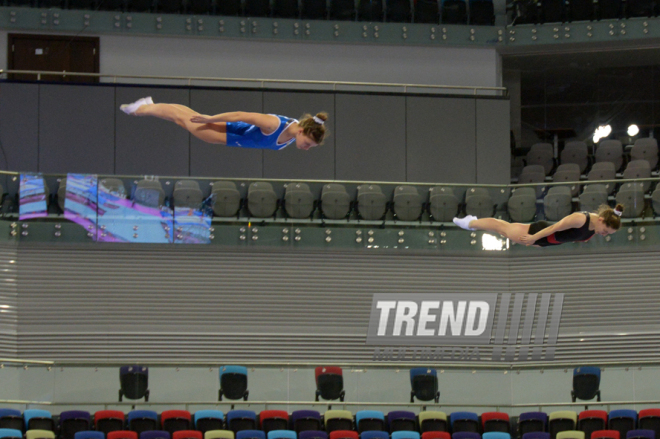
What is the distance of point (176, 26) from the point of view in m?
18.6

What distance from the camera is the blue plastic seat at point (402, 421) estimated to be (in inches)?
486

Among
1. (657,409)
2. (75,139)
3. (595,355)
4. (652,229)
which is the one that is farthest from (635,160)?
(75,139)

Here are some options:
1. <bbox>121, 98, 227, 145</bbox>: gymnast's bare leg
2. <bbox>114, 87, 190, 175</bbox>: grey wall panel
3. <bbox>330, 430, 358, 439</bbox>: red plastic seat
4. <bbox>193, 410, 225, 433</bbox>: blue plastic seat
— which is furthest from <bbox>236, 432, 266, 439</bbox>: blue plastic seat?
<bbox>114, 87, 190, 175</bbox>: grey wall panel

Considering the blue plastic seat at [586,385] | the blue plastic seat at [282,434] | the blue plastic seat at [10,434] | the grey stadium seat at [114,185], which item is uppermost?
the grey stadium seat at [114,185]

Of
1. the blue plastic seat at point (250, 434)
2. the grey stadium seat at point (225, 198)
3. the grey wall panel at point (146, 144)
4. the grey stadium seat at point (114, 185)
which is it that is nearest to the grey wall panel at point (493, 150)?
the grey stadium seat at point (225, 198)

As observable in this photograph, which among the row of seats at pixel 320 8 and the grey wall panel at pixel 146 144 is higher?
the row of seats at pixel 320 8

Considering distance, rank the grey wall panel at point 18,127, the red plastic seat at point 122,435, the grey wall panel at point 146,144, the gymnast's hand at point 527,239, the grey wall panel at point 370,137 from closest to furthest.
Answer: the gymnast's hand at point 527,239 < the red plastic seat at point 122,435 < the grey wall panel at point 18,127 < the grey wall panel at point 146,144 < the grey wall panel at point 370,137

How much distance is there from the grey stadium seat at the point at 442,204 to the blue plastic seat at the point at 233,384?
A: 178 inches

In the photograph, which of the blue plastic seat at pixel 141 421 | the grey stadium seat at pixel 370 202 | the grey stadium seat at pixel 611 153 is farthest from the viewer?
the grey stadium seat at pixel 611 153

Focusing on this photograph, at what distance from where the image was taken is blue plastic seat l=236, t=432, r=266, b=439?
1138cm

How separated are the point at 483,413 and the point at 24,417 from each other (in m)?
6.45

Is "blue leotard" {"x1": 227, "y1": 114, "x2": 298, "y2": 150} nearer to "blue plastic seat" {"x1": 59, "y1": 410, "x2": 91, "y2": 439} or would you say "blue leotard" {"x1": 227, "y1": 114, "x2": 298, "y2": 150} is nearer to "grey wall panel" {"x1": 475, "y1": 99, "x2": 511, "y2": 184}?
"blue plastic seat" {"x1": 59, "y1": 410, "x2": 91, "y2": 439}

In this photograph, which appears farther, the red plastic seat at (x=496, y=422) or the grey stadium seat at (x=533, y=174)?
the grey stadium seat at (x=533, y=174)

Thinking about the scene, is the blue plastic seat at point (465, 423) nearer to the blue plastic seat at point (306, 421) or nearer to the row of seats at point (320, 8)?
the blue plastic seat at point (306, 421)
